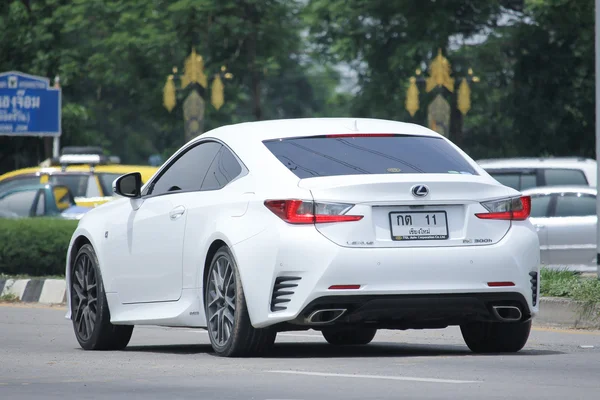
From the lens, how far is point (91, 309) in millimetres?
11094

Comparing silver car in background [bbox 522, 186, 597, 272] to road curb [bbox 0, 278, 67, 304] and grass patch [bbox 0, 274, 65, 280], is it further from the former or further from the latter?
road curb [bbox 0, 278, 67, 304]

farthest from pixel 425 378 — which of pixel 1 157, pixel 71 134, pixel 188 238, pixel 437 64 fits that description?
pixel 71 134

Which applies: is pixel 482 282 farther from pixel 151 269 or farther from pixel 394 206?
pixel 151 269

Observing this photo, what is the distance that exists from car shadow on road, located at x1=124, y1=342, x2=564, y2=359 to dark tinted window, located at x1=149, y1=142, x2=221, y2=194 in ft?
3.56

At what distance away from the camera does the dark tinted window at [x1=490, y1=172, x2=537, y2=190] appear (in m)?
26.2

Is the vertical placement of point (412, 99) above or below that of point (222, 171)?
above

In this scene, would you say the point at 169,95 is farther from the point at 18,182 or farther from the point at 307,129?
the point at 307,129

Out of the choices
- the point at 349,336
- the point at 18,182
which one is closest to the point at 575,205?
the point at 18,182

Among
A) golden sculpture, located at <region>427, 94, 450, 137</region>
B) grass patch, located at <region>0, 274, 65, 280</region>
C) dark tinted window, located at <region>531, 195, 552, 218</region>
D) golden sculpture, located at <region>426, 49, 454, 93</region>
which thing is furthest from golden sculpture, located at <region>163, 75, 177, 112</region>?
grass patch, located at <region>0, 274, 65, 280</region>

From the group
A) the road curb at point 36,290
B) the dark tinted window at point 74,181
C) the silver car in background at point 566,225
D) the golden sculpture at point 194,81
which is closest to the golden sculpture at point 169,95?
the golden sculpture at point 194,81

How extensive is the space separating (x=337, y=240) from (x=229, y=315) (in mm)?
923

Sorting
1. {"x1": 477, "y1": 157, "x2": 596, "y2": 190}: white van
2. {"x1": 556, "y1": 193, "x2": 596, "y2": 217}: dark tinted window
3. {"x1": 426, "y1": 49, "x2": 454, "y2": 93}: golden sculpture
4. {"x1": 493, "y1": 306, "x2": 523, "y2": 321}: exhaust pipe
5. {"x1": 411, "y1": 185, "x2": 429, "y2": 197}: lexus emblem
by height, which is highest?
{"x1": 426, "y1": 49, "x2": 454, "y2": 93}: golden sculpture

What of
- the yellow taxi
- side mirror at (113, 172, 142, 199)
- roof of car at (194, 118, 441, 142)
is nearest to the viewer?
roof of car at (194, 118, 441, 142)

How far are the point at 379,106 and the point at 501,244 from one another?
4124cm
